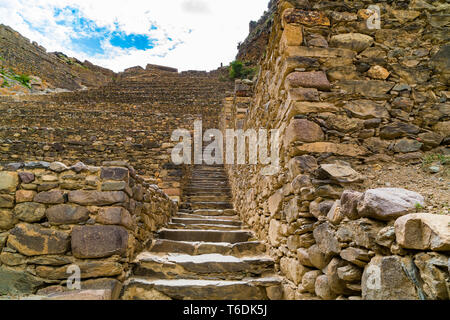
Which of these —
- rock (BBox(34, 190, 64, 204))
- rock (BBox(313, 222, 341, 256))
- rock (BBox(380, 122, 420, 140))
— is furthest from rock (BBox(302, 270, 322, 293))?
rock (BBox(34, 190, 64, 204))

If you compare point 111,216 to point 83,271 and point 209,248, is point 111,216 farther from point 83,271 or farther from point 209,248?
point 209,248

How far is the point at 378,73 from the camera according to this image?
2287 millimetres

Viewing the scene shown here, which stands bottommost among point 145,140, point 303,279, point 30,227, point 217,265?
point 217,265

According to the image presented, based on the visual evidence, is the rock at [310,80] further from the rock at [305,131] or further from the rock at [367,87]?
the rock at [305,131]

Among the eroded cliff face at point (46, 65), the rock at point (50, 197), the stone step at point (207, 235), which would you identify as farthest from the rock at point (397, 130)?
the eroded cliff face at point (46, 65)

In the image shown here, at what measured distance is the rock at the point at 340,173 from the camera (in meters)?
1.88

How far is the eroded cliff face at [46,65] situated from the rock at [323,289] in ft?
69.2

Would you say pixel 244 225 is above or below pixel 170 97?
below

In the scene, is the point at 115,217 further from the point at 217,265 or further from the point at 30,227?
the point at 217,265

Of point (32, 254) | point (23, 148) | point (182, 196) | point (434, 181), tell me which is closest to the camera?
point (434, 181)

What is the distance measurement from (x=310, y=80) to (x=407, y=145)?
1.01 meters

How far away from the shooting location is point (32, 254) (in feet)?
6.97

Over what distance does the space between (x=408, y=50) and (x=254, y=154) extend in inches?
90.0

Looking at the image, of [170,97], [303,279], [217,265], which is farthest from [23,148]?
[170,97]
